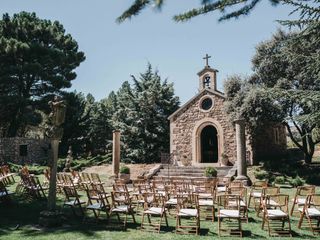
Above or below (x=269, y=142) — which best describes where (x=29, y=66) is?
above

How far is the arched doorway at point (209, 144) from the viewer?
22.3 meters

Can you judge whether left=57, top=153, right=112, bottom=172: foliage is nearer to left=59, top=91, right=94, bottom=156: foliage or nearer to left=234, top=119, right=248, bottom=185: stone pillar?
left=59, top=91, right=94, bottom=156: foliage

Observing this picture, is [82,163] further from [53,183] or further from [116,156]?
[53,183]

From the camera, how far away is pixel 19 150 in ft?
87.5

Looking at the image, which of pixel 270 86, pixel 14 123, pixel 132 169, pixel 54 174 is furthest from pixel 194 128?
pixel 14 123

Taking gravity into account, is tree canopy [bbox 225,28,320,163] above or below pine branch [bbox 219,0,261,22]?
above

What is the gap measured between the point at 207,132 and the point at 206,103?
220cm

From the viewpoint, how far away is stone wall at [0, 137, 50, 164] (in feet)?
86.7

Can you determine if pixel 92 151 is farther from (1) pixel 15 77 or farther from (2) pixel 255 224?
(2) pixel 255 224

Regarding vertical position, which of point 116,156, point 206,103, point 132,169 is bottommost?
point 132,169

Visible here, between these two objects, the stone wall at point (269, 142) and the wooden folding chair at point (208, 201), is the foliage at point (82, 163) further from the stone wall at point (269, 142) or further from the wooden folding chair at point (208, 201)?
the wooden folding chair at point (208, 201)

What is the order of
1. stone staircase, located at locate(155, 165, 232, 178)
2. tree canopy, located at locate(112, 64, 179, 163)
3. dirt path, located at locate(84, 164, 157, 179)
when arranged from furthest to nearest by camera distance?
tree canopy, located at locate(112, 64, 179, 163) → dirt path, located at locate(84, 164, 157, 179) → stone staircase, located at locate(155, 165, 232, 178)

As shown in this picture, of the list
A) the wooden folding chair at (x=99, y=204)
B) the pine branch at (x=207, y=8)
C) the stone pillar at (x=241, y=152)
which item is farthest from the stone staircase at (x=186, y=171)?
the pine branch at (x=207, y=8)

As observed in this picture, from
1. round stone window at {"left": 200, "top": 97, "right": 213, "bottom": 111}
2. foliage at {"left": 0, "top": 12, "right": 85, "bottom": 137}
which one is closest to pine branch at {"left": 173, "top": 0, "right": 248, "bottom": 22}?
round stone window at {"left": 200, "top": 97, "right": 213, "bottom": 111}
